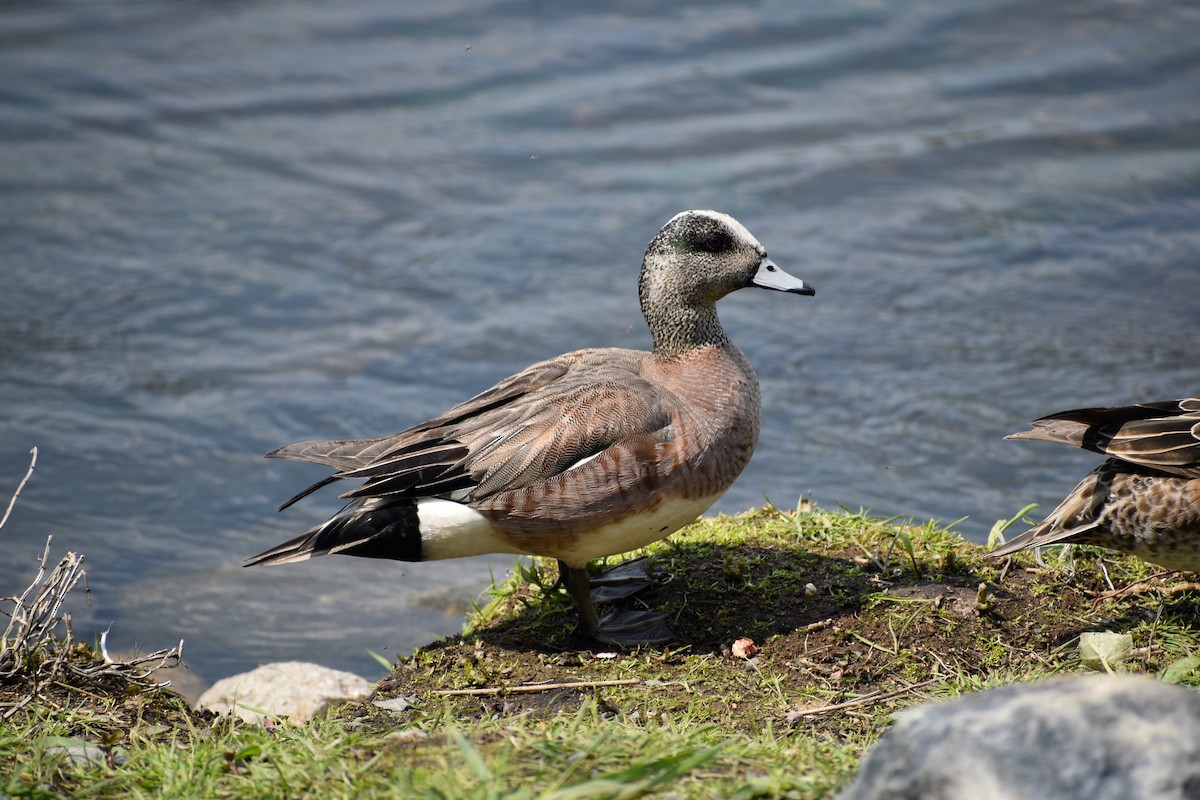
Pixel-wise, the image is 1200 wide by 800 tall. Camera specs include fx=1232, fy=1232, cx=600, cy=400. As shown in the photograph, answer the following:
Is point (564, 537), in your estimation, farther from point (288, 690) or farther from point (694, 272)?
point (288, 690)

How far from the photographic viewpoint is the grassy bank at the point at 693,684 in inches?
119

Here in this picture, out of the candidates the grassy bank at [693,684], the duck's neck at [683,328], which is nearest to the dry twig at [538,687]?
the grassy bank at [693,684]

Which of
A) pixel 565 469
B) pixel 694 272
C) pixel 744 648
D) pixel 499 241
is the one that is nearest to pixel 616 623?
pixel 744 648

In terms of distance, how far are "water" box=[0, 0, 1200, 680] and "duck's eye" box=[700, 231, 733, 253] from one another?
1.41 metres

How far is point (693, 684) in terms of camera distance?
426 centimetres

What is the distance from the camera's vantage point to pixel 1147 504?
432 centimetres

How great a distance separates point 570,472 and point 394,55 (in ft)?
33.1

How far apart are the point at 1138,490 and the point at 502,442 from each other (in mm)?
2306

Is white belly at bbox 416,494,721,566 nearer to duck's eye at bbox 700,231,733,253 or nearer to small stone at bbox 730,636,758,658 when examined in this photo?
small stone at bbox 730,636,758,658

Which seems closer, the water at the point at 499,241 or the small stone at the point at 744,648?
→ the small stone at the point at 744,648

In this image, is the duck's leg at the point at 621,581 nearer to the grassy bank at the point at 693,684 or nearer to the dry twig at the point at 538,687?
the grassy bank at the point at 693,684

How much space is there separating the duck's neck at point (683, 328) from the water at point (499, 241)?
3.91ft

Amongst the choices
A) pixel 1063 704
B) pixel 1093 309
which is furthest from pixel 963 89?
pixel 1063 704

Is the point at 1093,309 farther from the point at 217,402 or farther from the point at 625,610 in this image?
the point at 217,402
